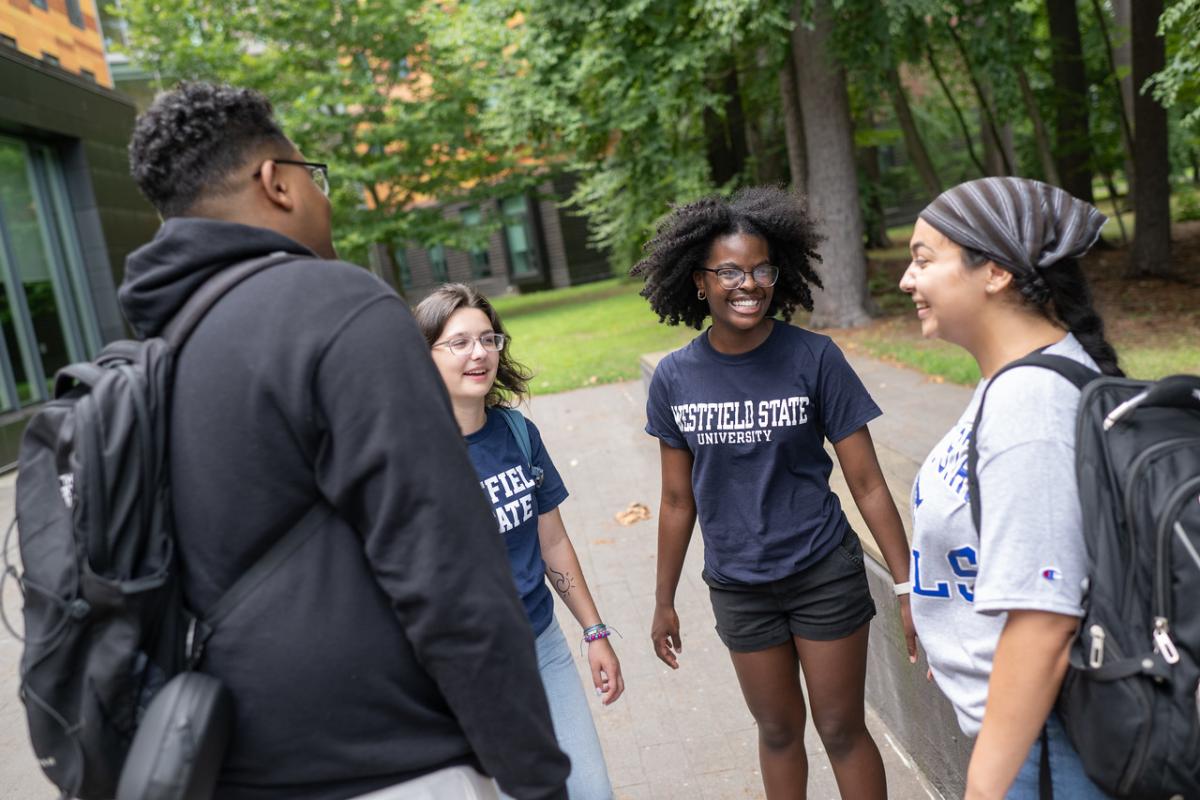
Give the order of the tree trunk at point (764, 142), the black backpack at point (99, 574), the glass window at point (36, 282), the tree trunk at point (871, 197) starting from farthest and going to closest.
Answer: the tree trunk at point (871, 197)
the tree trunk at point (764, 142)
the glass window at point (36, 282)
the black backpack at point (99, 574)

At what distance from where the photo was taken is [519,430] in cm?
279

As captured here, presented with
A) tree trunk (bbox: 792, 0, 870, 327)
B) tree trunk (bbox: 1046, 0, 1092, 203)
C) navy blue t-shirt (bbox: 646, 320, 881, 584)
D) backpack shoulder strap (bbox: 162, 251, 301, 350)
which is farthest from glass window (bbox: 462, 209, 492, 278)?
backpack shoulder strap (bbox: 162, 251, 301, 350)

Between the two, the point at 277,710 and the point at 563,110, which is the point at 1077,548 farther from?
the point at 563,110

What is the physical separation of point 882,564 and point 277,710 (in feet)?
8.28

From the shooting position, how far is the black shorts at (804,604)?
8.79 feet

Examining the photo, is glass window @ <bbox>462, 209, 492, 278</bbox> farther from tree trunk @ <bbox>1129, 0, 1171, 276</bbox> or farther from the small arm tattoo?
the small arm tattoo

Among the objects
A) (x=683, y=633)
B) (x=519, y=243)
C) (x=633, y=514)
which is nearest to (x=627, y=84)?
(x=633, y=514)

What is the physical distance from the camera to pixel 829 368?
2.70 meters

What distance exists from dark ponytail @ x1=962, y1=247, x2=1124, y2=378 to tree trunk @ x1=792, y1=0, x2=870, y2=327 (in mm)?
11164

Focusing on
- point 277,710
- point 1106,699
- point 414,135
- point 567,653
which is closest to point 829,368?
point 567,653

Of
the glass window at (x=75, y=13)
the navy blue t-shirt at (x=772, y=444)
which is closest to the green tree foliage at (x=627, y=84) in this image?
the glass window at (x=75, y=13)

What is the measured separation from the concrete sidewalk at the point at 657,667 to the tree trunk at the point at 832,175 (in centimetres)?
544

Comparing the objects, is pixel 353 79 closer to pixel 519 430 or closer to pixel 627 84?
pixel 627 84

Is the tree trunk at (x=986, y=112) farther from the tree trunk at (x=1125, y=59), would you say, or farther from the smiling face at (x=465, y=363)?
the smiling face at (x=465, y=363)
